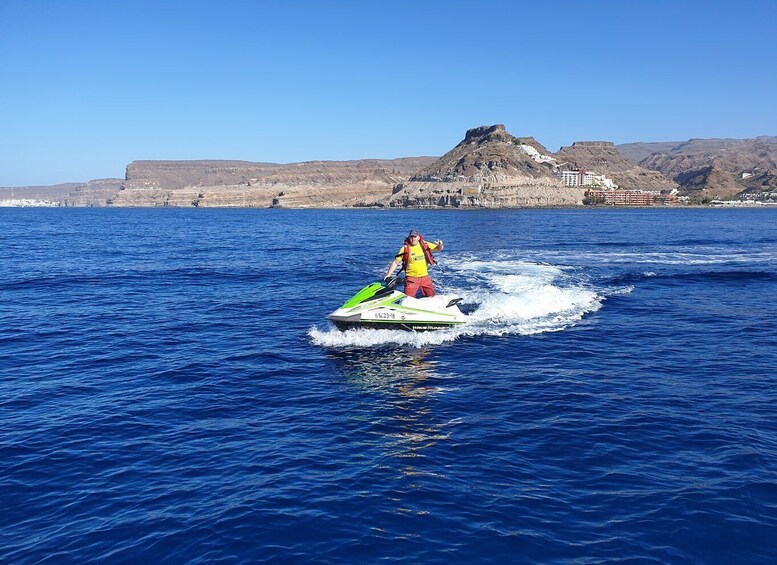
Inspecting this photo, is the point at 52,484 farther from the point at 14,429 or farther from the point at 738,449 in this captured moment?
the point at 738,449

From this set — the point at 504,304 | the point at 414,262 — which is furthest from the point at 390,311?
the point at 504,304

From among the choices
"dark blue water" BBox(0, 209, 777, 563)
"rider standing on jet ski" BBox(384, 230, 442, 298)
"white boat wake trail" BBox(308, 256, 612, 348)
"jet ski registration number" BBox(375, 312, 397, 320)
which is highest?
"rider standing on jet ski" BBox(384, 230, 442, 298)

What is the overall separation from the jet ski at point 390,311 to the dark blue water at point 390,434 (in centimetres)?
38

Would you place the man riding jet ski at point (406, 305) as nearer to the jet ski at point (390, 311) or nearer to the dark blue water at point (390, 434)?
the jet ski at point (390, 311)

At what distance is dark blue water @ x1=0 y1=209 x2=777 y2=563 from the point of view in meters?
6.95

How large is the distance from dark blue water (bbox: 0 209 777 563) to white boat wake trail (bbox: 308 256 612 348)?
0.12 m

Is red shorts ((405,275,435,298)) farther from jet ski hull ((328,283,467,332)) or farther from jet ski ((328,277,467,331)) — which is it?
jet ski hull ((328,283,467,332))

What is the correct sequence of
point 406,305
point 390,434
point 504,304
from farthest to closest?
point 504,304
point 406,305
point 390,434

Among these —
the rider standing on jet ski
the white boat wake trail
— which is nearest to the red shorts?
the rider standing on jet ski

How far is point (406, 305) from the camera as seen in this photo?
16.0 m

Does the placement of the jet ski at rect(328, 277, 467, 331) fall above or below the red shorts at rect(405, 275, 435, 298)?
below

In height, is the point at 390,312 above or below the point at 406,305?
below

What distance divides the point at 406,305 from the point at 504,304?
529cm

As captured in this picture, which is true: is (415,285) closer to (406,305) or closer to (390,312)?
(406,305)
